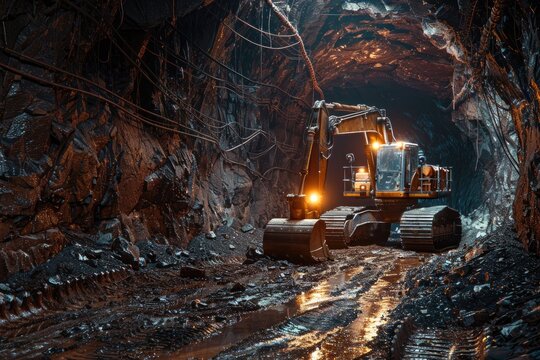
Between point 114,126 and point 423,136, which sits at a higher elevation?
point 423,136

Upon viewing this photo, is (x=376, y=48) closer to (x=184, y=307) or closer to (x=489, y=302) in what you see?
(x=489, y=302)

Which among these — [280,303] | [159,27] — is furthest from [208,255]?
[159,27]

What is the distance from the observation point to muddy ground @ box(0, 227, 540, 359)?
12.3 ft

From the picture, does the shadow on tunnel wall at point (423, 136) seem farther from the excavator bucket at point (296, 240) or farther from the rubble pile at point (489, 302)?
the rubble pile at point (489, 302)

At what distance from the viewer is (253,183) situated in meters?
14.5

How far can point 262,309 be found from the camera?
529cm

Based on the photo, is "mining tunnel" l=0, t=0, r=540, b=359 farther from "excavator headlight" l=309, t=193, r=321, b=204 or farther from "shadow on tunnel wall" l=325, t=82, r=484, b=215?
"shadow on tunnel wall" l=325, t=82, r=484, b=215

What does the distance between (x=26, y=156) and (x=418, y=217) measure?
917cm

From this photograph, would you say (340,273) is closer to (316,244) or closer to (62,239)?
(316,244)

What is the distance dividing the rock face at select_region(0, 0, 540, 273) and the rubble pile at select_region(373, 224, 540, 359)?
67cm

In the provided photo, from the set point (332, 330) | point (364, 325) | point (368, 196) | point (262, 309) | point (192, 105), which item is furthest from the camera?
point (368, 196)

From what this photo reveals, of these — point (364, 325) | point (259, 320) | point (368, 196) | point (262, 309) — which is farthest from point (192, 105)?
point (364, 325)

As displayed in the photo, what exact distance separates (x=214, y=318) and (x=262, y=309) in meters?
0.71

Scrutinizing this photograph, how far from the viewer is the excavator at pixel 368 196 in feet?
29.3
